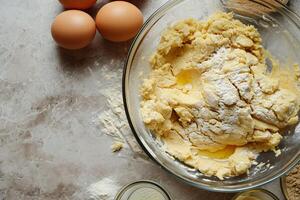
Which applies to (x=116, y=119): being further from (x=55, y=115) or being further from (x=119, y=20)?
(x=119, y=20)

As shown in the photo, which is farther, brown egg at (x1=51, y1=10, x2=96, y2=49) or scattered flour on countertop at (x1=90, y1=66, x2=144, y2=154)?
scattered flour on countertop at (x1=90, y1=66, x2=144, y2=154)

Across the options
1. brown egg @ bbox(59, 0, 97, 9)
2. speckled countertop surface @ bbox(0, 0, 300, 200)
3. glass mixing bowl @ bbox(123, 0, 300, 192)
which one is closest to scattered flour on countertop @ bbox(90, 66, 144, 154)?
speckled countertop surface @ bbox(0, 0, 300, 200)

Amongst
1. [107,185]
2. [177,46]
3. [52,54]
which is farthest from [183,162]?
[52,54]

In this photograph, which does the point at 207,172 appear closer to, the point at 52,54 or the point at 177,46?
the point at 177,46

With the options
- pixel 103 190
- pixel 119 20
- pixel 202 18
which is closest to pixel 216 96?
pixel 202 18

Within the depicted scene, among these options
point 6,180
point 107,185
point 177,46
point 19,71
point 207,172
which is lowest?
point 6,180

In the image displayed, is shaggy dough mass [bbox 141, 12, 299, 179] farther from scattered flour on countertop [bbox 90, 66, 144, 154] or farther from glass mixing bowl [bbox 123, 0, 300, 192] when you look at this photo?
scattered flour on countertop [bbox 90, 66, 144, 154]
